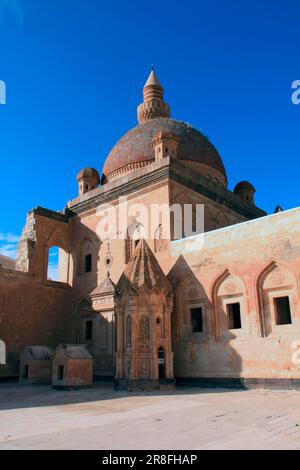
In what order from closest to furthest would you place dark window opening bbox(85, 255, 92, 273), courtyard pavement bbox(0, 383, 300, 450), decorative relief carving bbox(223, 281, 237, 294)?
courtyard pavement bbox(0, 383, 300, 450) → decorative relief carving bbox(223, 281, 237, 294) → dark window opening bbox(85, 255, 92, 273)

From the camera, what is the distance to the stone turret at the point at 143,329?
12.7 metres

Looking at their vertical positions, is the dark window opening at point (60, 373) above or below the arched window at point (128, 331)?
below

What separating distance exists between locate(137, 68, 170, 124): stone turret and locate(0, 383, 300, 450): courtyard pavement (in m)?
17.6

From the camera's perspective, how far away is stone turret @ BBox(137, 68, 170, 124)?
24.6m

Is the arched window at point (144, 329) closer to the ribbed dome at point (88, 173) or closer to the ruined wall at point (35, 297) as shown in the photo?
the ruined wall at point (35, 297)

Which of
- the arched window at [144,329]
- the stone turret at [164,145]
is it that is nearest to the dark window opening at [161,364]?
the arched window at [144,329]

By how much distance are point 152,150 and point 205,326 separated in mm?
9640

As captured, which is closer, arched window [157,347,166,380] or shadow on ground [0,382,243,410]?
shadow on ground [0,382,243,410]

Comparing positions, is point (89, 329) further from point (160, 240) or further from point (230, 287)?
point (230, 287)

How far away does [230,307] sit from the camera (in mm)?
13695

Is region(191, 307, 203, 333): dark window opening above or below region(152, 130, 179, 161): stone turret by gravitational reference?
below

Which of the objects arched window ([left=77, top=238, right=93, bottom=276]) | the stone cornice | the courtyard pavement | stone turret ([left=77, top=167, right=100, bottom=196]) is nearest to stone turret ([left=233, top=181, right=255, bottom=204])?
the stone cornice

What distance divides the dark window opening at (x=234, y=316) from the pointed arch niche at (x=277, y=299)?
1158mm

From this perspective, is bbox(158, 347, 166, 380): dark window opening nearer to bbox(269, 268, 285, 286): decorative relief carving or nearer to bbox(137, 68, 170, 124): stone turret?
bbox(269, 268, 285, 286): decorative relief carving
